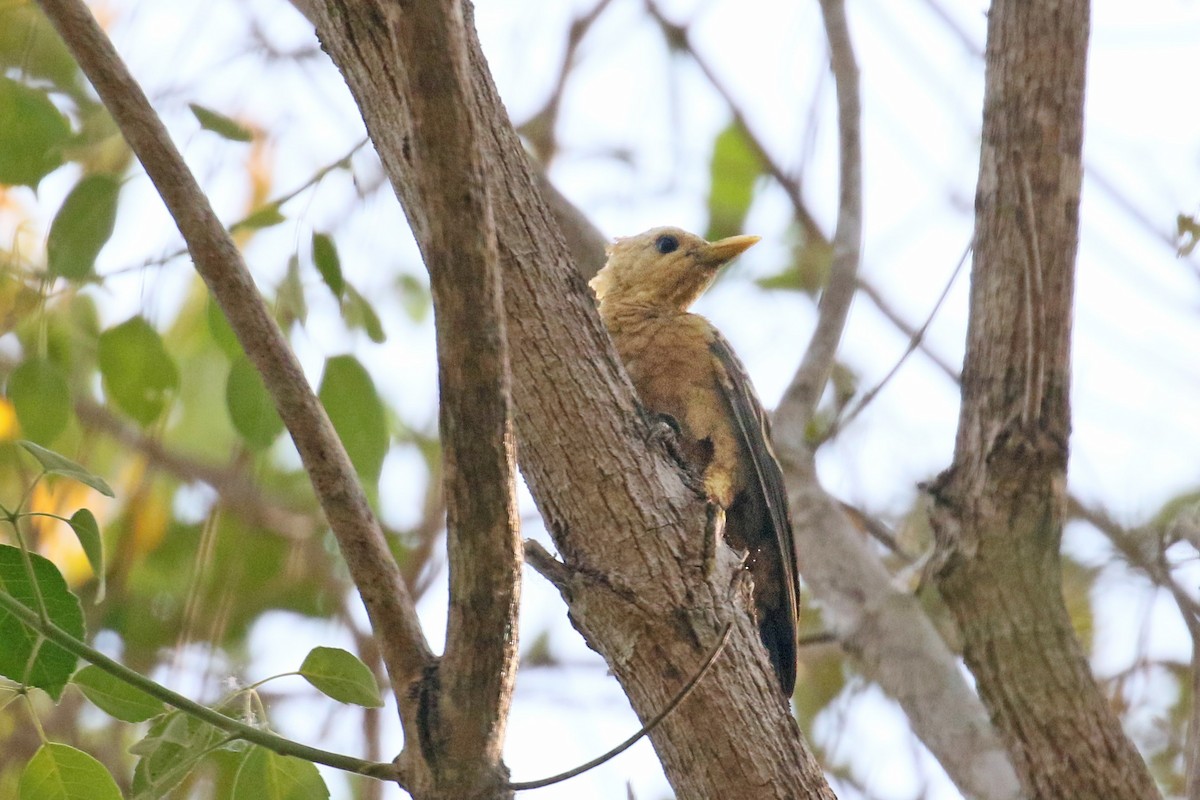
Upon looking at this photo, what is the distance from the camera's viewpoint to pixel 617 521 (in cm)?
235

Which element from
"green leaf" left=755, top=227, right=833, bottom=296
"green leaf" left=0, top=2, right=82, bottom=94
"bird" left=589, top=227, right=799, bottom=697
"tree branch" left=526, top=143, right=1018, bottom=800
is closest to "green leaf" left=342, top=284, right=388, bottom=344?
"bird" left=589, top=227, right=799, bottom=697

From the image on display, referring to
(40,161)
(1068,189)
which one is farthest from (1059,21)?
(40,161)

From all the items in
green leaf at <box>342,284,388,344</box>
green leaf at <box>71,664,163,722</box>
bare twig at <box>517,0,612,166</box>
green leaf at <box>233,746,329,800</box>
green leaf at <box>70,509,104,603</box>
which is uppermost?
bare twig at <box>517,0,612,166</box>

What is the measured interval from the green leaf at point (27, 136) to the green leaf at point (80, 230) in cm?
11

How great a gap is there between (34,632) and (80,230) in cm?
130

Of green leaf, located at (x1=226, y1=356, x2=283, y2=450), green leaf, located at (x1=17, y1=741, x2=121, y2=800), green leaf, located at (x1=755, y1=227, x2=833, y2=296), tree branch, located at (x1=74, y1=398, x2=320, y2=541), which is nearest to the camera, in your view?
green leaf, located at (x1=17, y1=741, x2=121, y2=800)

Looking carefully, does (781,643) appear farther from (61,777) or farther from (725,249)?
(61,777)

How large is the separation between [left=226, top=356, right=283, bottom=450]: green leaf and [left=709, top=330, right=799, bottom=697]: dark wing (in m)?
1.39

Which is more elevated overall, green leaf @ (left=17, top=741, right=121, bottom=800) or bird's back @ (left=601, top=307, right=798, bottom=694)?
bird's back @ (left=601, top=307, right=798, bottom=694)

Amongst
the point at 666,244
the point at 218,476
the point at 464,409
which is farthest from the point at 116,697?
the point at 218,476

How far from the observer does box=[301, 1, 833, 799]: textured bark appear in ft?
7.66

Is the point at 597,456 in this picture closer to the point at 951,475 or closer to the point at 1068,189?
the point at 951,475

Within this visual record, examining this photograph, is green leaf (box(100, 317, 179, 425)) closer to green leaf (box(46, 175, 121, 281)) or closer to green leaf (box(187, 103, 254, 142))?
green leaf (box(46, 175, 121, 281))

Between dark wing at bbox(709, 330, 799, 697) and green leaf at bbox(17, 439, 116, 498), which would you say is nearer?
green leaf at bbox(17, 439, 116, 498)
